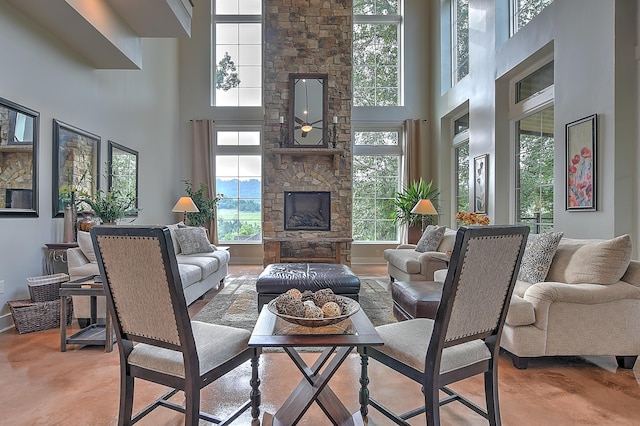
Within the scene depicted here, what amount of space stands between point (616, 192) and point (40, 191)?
5471 millimetres

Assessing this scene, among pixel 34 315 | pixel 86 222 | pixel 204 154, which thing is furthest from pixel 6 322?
pixel 204 154

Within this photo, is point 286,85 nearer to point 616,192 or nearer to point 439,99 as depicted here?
point 439,99

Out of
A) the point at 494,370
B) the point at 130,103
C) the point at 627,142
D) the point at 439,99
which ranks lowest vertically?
the point at 494,370

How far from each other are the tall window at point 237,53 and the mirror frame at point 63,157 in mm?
3612

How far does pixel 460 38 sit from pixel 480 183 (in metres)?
2.96

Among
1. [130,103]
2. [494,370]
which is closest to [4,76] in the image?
[130,103]

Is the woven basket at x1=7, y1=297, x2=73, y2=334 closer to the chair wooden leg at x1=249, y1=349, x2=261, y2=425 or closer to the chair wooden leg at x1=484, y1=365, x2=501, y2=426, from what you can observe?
the chair wooden leg at x1=249, y1=349, x2=261, y2=425

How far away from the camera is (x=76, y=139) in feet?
14.1

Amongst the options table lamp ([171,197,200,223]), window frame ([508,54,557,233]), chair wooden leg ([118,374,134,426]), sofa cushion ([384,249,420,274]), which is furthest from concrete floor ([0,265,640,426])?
table lamp ([171,197,200,223])

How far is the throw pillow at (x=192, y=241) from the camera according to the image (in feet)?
16.4

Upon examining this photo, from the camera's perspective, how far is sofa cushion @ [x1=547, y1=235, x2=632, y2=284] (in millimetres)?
2508

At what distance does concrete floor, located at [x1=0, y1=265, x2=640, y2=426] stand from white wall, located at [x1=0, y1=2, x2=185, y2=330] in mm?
1155

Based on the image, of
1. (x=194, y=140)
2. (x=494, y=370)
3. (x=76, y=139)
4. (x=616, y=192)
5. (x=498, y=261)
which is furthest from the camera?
(x=194, y=140)

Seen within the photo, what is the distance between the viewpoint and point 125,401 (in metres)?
1.61
